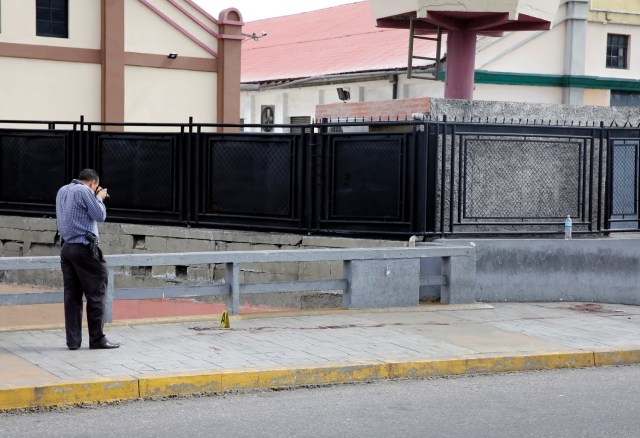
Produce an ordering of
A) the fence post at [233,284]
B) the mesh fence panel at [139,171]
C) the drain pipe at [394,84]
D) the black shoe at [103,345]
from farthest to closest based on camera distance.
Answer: the drain pipe at [394,84], the mesh fence panel at [139,171], the fence post at [233,284], the black shoe at [103,345]

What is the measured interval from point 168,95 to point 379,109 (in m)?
16.1

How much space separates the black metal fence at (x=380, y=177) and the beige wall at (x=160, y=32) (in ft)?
45.8

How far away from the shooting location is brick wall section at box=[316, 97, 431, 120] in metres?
15.3

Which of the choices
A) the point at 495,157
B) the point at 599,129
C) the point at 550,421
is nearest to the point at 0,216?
the point at 495,157

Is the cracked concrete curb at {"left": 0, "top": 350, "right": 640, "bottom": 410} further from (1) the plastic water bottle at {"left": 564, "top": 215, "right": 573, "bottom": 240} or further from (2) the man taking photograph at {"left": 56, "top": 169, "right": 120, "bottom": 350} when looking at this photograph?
(1) the plastic water bottle at {"left": 564, "top": 215, "right": 573, "bottom": 240}

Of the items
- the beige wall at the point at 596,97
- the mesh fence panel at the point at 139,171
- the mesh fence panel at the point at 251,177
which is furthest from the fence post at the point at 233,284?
the beige wall at the point at 596,97

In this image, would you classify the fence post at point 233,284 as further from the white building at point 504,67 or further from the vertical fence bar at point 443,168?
the white building at point 504,67

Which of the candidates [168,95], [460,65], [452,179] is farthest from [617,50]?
[452,179]

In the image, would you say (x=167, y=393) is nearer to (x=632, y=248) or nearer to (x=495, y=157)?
(x=495, y=157)

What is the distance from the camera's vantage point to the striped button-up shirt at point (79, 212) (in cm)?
1007

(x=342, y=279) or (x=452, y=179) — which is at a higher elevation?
(x=452, y=179)

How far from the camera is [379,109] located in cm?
1634

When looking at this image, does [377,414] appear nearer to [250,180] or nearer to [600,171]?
[250,180]

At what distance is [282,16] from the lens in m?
50.9
